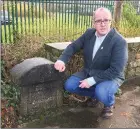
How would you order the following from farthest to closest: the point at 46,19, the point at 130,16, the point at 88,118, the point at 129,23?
1. the point at 130,16
2. the point at 129,23
3. the point at 46,19
4. the point at 88,118

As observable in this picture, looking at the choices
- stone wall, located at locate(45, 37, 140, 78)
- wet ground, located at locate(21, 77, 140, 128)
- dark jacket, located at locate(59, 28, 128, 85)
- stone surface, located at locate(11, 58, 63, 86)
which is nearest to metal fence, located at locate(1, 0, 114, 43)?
stone wall, located at locate(45, 37, 140, 78)

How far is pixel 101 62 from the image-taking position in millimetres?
4145

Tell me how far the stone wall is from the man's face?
813mm

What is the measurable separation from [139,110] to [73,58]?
53.9 inches

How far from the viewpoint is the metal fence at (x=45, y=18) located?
226 inches

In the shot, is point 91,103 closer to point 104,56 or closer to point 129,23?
point 104,56

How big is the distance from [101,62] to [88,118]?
0.86 metres

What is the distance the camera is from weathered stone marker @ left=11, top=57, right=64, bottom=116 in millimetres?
3975

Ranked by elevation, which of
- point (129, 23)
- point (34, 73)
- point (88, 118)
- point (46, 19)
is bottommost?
point (88, 118)

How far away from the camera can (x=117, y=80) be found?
411 centimetres

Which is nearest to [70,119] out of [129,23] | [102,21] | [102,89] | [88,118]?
[88,118]

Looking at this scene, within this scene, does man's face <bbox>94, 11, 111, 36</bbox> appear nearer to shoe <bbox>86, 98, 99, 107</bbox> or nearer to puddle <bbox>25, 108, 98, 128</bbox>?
shoe <bbox>86, 98, 99, 107</bbox>

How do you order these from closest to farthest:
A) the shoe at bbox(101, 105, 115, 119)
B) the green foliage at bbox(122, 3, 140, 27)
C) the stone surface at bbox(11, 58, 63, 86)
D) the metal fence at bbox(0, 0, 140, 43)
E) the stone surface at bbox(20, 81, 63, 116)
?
the stone surface at bbox(11, 58, 63, 86) → the stone surface at bbox(20, 81, 63, 116) → the shoe at bbox(101, 105, 115, 119) → the metal fence at bbox(0, 0, 140, 43) → the green foliage at bbox(122, 3, 140, 27)

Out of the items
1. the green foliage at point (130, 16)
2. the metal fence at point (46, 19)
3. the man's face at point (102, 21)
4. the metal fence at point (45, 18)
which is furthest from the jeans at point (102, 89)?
the green foliage at point (130, 16)
